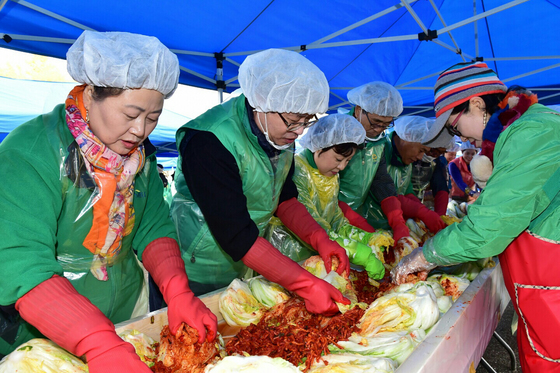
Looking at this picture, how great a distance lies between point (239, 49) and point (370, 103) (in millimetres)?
2833

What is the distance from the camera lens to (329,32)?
19.8 feet

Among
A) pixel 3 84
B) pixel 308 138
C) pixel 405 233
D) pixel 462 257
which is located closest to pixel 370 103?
pixel 308 138

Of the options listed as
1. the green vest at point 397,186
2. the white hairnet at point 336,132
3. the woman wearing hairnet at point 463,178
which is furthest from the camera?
the woman wearing hairnet at point 463,178

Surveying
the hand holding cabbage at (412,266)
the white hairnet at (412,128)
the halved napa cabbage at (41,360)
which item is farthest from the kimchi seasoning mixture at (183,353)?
the white hairnet at (412,128)

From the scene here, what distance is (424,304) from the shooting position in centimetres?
201

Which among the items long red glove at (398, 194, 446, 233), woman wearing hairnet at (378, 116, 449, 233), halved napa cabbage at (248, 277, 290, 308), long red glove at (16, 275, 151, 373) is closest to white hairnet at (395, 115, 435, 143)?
woman wearing hairnet at (378, 116, 449, 233)

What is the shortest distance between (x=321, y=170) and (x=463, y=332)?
2071 millimetres

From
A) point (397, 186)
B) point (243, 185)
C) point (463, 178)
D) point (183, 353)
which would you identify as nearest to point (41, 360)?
point (183, 353)

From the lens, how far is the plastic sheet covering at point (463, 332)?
158 cm

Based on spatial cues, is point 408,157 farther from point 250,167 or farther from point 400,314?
point 400,314

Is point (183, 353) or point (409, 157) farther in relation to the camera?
point (409, 157)

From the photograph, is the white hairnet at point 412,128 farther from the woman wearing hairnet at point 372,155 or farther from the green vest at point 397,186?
the woman wearing hairnet at point 372,155

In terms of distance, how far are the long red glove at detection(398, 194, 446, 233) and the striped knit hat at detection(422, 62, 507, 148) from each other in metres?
2.47

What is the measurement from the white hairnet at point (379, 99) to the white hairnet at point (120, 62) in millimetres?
3020
